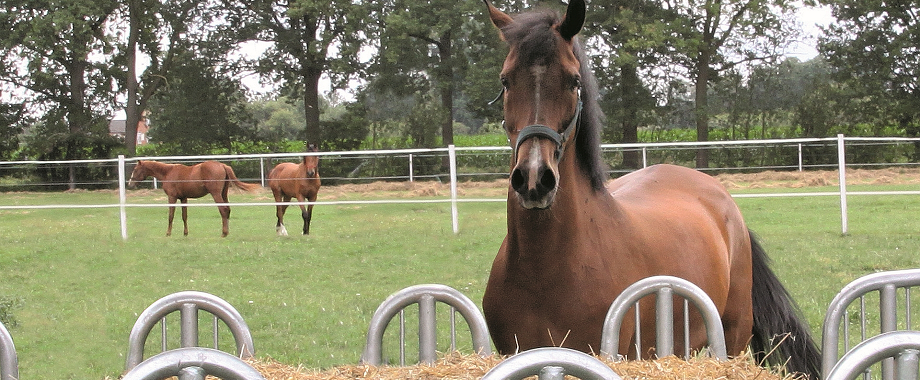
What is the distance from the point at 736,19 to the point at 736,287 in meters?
22.0

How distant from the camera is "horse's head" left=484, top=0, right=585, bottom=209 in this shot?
7.42 feet

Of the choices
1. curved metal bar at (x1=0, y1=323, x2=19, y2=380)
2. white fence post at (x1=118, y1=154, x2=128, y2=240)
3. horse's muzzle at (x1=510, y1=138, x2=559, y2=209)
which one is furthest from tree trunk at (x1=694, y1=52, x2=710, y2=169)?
curved metal bar at (x1=0, y1=323, x2=19, y2=380)

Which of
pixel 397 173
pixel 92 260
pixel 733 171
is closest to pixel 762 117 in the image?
pixel 733 171

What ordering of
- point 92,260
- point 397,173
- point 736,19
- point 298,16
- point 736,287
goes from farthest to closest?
point 298,16 < point 736,19 < point 397,173 < point 92,260 < point 736,287

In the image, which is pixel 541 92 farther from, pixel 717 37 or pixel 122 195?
pixel 717 37

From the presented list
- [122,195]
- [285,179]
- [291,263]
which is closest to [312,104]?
[285,179]

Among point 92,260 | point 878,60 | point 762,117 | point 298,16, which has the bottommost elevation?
point 92,260

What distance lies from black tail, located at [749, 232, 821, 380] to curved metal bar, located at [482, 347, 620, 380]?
9.07 feet

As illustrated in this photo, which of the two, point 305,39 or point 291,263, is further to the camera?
point 305,39

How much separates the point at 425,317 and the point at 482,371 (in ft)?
1.66

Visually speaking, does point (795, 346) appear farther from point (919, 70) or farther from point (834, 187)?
point (919, 70)

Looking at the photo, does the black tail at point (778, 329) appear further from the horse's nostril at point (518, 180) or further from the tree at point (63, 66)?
the tree at point (63, 66)

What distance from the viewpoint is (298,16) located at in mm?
25438

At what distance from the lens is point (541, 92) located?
2.47 meters
